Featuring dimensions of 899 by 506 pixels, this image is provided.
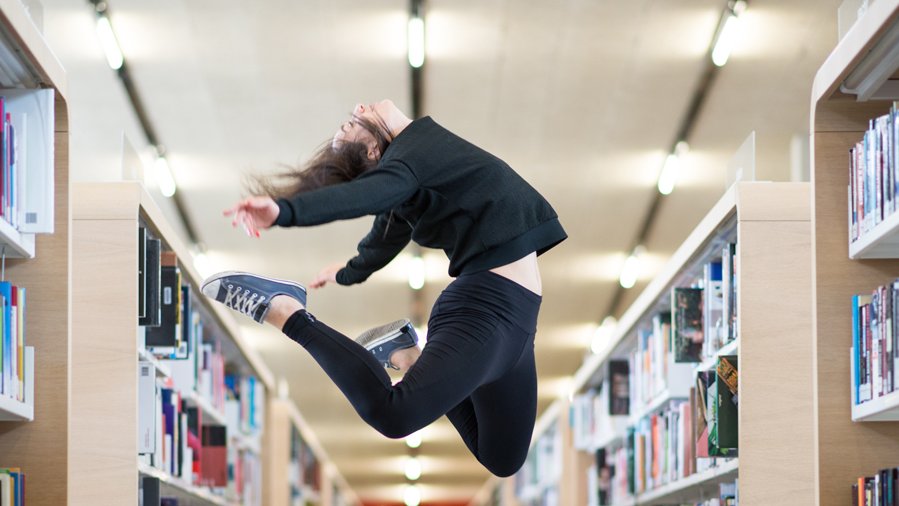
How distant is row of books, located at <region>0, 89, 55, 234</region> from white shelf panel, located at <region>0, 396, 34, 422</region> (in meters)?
0.39

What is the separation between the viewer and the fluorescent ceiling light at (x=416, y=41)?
7.33m

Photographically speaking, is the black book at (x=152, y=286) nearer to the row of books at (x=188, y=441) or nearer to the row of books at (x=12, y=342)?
the row of books at (x=188, y=441)

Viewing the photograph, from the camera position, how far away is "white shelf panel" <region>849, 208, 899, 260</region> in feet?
8.68

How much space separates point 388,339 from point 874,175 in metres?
1.13

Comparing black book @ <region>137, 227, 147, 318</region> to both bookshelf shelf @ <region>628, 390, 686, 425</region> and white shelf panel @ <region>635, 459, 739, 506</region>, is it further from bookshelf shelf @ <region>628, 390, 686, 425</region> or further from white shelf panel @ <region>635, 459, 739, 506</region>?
bookshelf shelf @ <region>628, 390, 686, 425</region>

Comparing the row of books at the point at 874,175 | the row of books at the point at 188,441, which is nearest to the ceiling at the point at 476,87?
the row of books at the point at 188,441

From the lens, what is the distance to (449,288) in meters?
2.74

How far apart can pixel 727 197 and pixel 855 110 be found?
2.38ft

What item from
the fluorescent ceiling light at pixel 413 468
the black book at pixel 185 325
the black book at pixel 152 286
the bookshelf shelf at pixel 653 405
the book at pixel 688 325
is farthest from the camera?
the fluorescent ceiling light at pixel 413 468

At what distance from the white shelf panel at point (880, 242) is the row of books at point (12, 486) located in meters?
1.97

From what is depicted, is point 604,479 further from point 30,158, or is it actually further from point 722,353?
point 30,158

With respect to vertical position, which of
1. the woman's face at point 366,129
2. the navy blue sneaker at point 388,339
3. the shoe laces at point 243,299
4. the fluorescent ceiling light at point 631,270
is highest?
the fluorescent ceiling light at point 631,270

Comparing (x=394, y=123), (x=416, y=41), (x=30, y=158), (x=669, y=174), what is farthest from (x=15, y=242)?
(x=669, y=174)

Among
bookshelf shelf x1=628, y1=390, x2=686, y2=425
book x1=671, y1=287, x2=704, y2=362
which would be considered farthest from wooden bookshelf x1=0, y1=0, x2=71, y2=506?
bookshelf shelf x1=628, y1=390, x2=686, y2=425
